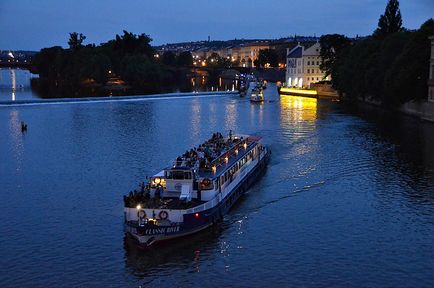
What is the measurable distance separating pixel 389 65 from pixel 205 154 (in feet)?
168

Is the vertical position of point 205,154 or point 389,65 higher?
point 389,65

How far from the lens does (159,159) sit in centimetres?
4897

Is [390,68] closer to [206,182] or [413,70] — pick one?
[413,70]

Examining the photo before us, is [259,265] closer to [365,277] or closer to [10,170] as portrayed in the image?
[365,277]

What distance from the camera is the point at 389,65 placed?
8162cm

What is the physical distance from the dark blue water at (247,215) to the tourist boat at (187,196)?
2.49ft

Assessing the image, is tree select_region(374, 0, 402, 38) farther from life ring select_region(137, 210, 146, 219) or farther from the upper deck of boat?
life ring select_region(137, 210, 146, 219)

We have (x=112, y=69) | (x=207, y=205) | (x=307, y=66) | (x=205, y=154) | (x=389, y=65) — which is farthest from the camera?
(x=112, y=69)

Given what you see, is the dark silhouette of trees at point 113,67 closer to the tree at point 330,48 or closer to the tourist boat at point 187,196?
the tree at point 330,48

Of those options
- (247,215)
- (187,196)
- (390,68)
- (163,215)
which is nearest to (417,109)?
(390,68)

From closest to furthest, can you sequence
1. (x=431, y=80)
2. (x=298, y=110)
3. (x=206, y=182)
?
(x=206, y=182), (x=431, y=80), (x=298, y=110)

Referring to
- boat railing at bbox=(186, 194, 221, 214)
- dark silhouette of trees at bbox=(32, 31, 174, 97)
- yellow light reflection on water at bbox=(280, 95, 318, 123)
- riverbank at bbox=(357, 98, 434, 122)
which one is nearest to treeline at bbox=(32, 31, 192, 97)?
dark silhouette of trees at bbox=(32, 31, 174, 97)

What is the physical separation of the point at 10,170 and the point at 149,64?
11175 centimetres

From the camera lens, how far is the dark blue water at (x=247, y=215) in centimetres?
2503
